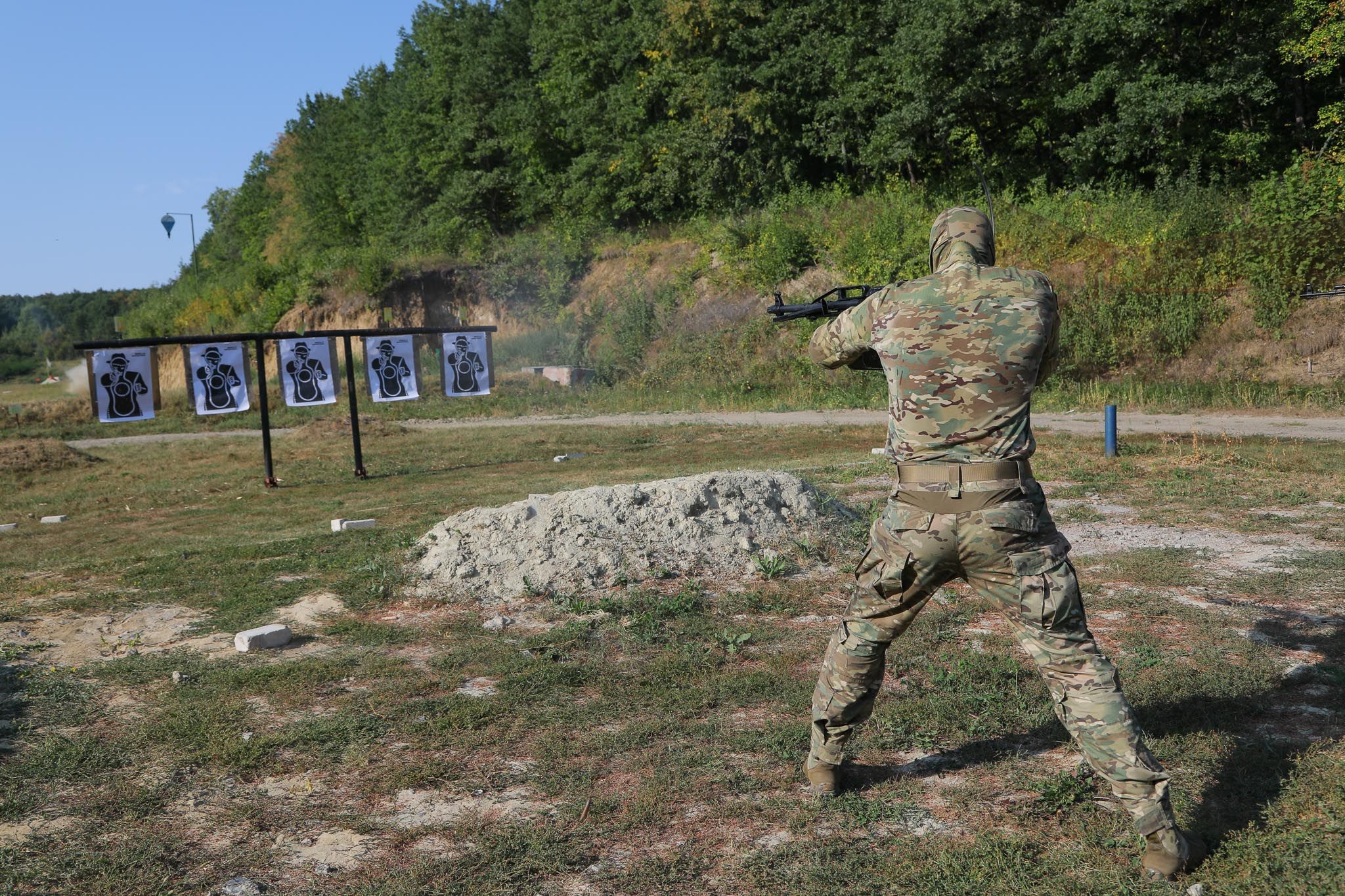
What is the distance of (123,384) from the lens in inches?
555

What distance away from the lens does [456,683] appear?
548cm

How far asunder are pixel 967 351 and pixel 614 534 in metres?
4.35

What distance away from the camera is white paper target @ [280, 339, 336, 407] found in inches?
593

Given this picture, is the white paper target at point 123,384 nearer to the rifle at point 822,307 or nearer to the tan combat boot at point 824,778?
the rifle at point 822,307

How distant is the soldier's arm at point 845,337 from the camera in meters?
3.82

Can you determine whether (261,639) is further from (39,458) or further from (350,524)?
(39,458)

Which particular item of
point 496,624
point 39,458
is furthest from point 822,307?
point 39,458

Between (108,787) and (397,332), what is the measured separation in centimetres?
1065

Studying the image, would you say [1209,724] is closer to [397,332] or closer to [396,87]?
[397,332]

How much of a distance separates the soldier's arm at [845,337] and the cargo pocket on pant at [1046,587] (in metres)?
1.01

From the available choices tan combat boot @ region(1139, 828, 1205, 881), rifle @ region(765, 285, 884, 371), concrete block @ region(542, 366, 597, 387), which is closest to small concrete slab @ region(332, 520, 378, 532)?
rifle @ region(765, 285, 884, 371)

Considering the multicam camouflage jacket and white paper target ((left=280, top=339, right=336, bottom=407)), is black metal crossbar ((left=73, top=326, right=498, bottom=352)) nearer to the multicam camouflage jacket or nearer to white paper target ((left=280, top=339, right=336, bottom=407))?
white paper target ((left=280, top=339, right=336, bottom=407))

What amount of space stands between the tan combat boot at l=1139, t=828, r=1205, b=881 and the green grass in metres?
0.10

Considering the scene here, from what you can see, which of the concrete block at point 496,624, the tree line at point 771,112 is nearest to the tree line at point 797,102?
the tree line at point 771,112
